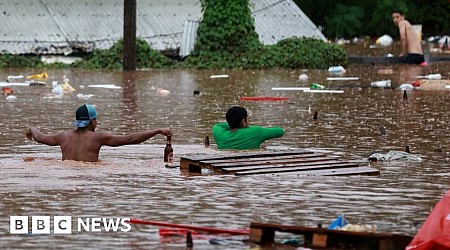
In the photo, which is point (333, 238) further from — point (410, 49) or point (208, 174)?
point (410, 49)

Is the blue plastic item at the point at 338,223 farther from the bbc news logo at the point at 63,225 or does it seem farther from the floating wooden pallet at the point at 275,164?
the floating wooden pallet at the point at 275,164

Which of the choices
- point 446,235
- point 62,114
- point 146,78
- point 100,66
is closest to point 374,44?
point 100,66

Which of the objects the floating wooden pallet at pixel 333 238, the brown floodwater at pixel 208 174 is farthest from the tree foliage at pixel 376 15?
the floating wooden pallet at pixel 333 238

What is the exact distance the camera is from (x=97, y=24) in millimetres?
32000

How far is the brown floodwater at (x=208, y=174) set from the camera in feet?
29.2

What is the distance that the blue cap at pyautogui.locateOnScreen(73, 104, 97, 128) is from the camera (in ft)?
38.5

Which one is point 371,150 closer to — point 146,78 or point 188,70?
point 146,78

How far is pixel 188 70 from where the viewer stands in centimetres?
2980

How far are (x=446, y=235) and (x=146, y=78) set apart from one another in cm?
1933

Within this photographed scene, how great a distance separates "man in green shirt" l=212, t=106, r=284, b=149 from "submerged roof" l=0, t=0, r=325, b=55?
60.5 feet

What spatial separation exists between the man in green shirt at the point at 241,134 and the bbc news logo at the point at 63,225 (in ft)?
14.1

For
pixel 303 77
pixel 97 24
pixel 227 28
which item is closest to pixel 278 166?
pixel 303 77

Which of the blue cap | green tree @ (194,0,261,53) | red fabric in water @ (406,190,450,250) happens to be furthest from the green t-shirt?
green tree @ (194,0,261,53)

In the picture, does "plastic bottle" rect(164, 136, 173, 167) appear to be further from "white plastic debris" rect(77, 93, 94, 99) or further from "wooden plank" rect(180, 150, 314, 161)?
"white plastic debris" rect(77, 93, 94, 99)
